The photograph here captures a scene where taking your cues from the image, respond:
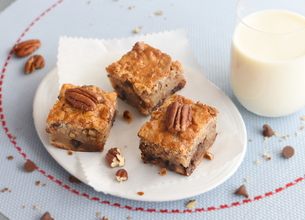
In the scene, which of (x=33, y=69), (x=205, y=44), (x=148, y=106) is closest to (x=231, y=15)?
(x=205, y=44)

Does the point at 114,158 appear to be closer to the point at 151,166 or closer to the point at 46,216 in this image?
the point at 151,166

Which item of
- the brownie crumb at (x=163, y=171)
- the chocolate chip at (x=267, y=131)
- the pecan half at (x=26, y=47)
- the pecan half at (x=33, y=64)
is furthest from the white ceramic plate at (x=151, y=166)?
the pecan half at (x=26, y=47)

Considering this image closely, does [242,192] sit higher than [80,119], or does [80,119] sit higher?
[80,119]

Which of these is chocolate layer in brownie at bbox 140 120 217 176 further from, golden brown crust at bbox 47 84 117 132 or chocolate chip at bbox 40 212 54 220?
chocolate chip at bbox 40 212 54 220

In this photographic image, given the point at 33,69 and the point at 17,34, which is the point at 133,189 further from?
the point at 17,34

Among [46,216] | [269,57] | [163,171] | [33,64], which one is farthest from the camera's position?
[33,64]

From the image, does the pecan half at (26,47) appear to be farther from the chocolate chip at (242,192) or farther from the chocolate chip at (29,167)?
the chocolate chip at (242,192)

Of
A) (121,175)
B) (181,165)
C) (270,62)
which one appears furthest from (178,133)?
(270,62)

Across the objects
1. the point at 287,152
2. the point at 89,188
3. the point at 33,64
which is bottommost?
the point at 287,152
